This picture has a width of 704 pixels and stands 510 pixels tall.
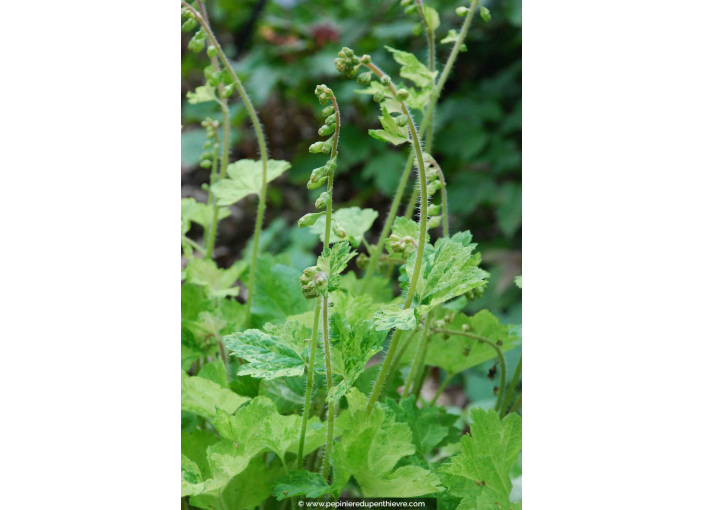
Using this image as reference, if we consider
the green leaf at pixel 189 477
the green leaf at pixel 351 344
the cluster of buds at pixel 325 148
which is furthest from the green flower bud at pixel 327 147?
the green leaf at pixel 189 477

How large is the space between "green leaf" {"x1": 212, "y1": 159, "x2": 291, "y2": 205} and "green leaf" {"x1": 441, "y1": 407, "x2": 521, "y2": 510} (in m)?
0.27

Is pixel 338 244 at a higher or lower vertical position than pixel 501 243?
higher

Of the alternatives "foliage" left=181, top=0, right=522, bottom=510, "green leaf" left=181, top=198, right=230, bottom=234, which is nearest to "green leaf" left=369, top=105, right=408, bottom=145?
"foliage" left=181, top=0, right=522, bottom=510

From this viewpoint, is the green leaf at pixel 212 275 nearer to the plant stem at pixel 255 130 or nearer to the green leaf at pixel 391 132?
the plant stem at pixel 255 130

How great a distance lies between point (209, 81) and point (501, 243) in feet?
4.76

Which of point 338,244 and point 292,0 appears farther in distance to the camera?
point 292,0

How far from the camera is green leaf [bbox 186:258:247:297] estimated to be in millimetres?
546

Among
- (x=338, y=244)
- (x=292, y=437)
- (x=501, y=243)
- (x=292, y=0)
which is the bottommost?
(x=501, y=243)

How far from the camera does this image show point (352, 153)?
75.0 inches

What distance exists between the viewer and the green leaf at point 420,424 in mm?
444

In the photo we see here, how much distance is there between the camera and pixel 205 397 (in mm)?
416

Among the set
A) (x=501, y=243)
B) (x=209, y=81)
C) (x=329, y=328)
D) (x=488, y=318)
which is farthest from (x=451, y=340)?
(x=501, y=243)

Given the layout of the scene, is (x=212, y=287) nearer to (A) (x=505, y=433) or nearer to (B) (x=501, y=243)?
(A) (x=505, y=433)

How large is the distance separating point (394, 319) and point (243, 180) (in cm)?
26
